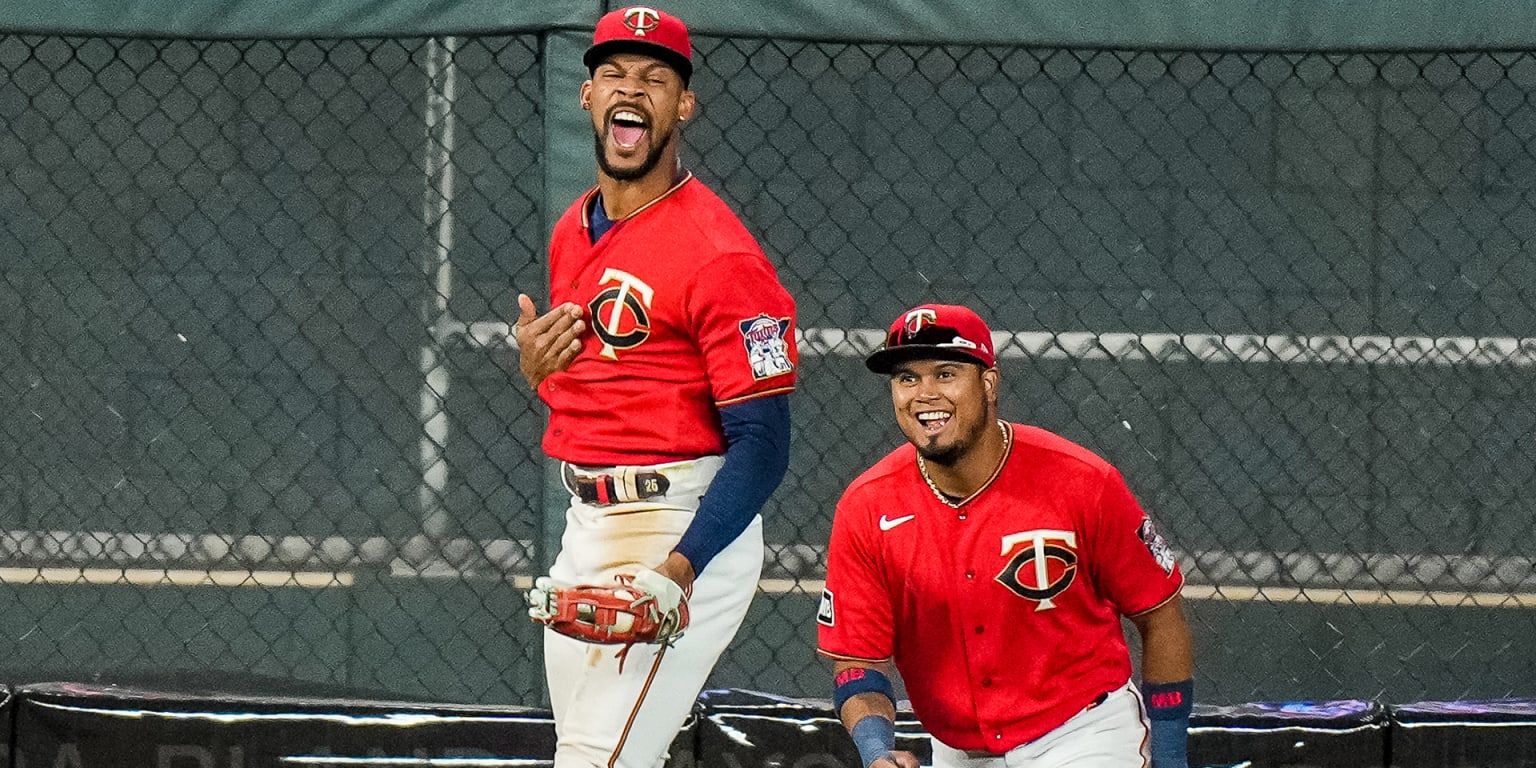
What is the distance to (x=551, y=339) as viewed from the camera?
9.47 ft

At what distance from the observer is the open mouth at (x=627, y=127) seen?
9.48 ft

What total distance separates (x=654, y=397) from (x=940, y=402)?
499 mm

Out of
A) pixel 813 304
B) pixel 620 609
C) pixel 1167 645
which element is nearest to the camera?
pixel 620 609

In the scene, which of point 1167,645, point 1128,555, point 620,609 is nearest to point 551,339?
point 620,609

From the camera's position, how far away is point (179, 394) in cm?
754

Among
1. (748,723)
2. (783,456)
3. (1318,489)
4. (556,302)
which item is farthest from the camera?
(1318,489)

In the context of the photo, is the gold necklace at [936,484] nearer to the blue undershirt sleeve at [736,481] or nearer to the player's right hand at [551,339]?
the blue undershirt sleeve at [736,481]

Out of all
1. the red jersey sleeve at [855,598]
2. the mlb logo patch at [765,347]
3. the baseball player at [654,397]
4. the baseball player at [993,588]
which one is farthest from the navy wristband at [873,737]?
the mlb logo patch at [765,347]

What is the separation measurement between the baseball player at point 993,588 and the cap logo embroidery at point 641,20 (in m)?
0.68

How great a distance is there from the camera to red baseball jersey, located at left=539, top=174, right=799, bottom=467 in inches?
110

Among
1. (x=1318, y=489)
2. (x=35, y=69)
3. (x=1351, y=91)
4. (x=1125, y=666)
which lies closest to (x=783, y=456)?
(x=1125, y=666)

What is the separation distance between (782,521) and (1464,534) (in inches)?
116

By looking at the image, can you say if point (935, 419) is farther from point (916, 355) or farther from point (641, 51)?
point (641, 51)

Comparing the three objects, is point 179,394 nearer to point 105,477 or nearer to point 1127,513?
point 105,477
